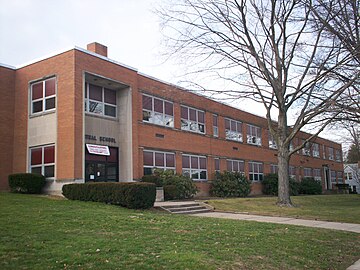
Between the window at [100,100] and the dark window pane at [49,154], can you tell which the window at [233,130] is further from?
the dark window pane at [49,154]

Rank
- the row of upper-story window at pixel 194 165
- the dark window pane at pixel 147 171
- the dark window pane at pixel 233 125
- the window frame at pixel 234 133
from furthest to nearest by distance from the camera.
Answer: the dark window pane at pixel 233 125 < the window frame at pixel 234 133 < the row of upper-story window at pixel 194 165 < the dark window pane at pixel 147 171

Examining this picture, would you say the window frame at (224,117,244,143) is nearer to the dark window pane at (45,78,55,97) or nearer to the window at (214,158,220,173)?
the window at (214,158,220,173)

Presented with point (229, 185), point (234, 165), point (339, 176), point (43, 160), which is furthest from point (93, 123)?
point (339, 176)

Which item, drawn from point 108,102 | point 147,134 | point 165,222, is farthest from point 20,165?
point 165,222

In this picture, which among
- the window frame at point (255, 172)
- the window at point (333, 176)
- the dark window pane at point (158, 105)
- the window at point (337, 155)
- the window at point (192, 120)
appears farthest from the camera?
the window at point (337, 155)

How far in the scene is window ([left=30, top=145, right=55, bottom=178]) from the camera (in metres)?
20.6

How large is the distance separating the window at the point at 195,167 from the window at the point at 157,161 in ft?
5.46

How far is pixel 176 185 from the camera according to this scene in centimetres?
2345

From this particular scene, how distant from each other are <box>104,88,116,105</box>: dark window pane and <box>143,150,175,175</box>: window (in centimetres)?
376

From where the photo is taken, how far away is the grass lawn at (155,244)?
646 centimetres

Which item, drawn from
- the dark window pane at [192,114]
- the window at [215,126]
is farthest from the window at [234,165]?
the dark window pane at [192,114]

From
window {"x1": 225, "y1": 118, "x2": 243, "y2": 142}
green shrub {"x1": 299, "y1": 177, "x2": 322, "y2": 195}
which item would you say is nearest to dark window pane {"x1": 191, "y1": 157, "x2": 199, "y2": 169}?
window {"x1": 225, "y1": 118, "x2": 243, "y2": 142}

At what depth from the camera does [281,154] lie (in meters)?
21.2

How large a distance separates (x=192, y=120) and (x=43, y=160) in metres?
12.7
